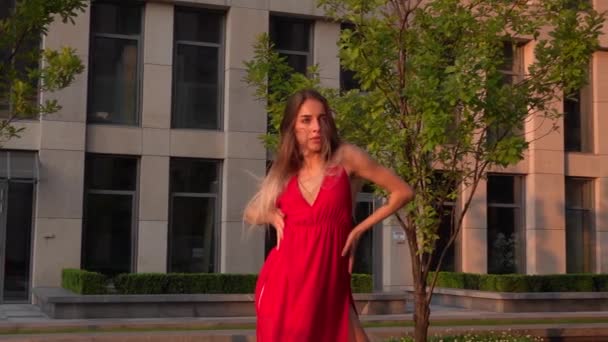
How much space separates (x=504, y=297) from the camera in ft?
69.7

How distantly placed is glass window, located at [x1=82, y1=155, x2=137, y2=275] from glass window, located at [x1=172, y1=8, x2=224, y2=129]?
6.90 feet

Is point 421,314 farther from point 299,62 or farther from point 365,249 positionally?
point 299,62

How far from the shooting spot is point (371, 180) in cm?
433

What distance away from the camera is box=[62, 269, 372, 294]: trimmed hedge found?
19016mm

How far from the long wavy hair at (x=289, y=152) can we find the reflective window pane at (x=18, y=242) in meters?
18.7

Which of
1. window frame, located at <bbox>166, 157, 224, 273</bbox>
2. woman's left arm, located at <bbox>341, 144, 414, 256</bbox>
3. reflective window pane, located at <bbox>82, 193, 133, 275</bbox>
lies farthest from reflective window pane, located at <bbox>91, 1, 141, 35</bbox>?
woman's left arm, located at <bbox>341, 144, 414, 256</bbox>

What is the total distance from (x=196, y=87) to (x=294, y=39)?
10.1 feet

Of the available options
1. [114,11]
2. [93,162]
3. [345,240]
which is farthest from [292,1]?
[345,240]

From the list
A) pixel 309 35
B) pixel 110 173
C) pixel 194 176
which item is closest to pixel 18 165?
pixel 110 173

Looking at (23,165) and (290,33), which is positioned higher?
(290,33)

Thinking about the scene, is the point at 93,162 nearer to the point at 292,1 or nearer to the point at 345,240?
the point at 292,1

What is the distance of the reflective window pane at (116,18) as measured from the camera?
23.0 m

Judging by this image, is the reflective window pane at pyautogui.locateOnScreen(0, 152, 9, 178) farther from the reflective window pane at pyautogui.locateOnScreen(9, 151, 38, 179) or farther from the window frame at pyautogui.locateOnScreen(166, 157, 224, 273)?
the window frame at pyautogui.locateOnScreen(166, 157, 224, 273)

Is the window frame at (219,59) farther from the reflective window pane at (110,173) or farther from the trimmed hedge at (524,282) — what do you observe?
the trimmed hedge at (524,282)
